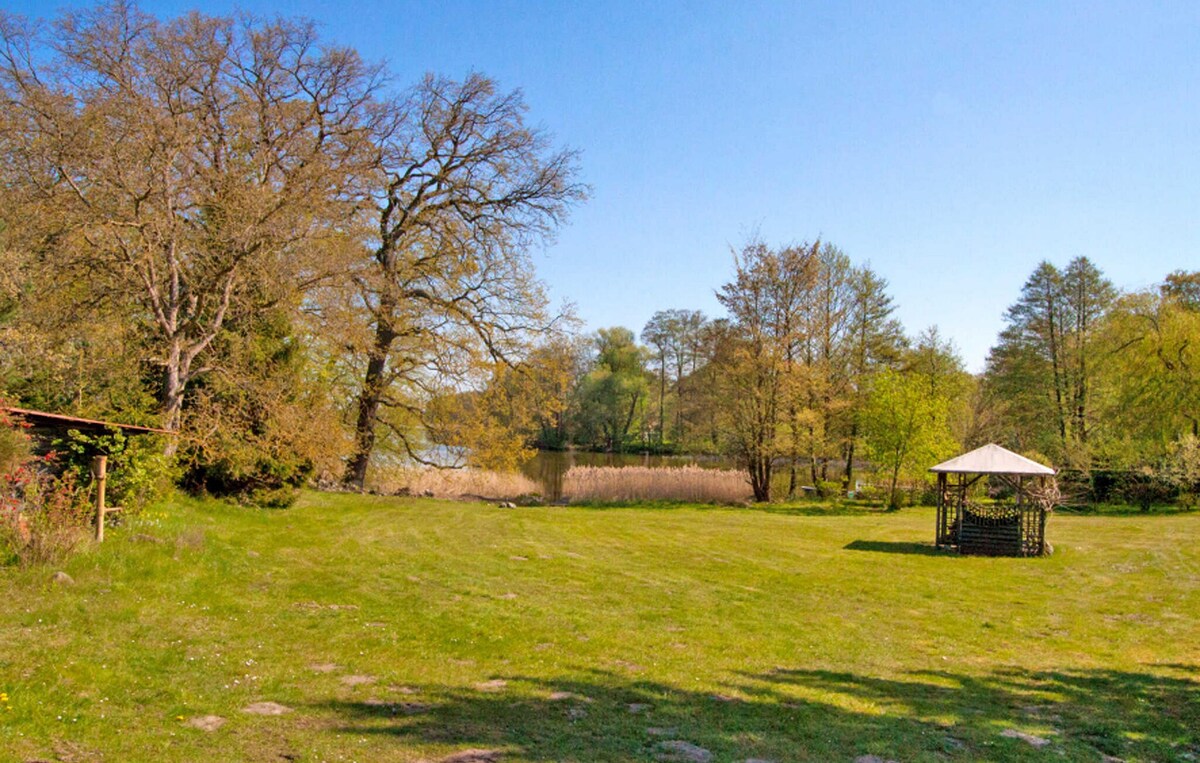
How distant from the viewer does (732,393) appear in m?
29.8

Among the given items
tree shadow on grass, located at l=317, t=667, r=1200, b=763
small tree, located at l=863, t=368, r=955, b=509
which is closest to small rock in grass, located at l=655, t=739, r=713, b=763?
tree shadow on grass, located at l=317, t=667, r=1200, b=763

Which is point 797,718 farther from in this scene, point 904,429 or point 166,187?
point 904,429

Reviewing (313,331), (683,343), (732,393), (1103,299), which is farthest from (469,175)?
(683,343)

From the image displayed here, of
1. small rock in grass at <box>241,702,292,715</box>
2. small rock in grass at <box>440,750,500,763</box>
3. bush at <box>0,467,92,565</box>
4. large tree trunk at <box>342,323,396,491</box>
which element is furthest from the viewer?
large tree trunk at <box>342,323,396,491</box>

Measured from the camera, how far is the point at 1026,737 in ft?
18.6

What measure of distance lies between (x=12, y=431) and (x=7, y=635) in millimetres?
4021

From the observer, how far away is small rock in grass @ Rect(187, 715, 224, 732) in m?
4.82

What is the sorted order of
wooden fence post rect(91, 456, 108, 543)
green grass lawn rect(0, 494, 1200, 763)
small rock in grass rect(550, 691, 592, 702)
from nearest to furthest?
green grass lawn rect(0, 494, 1200, 763) → small rock in grass rect(550, 691, 592, 702) → wooden fence post rect(91, 456, 108, 543)

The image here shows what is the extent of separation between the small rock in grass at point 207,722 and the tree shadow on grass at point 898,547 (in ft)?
48.3

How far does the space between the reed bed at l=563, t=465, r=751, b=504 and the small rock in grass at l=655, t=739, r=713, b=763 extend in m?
22.3

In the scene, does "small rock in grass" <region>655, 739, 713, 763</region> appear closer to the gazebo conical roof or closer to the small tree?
the gazebo conical roof

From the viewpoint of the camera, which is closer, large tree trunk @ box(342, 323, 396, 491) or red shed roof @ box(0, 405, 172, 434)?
red shed roof @ box(0, 405, 172, 434)

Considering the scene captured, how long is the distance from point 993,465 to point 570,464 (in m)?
28.3

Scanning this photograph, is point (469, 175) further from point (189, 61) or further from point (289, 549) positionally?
point (289, 549)
